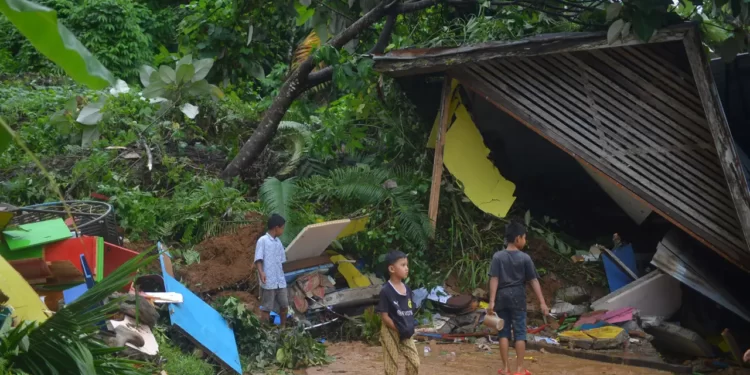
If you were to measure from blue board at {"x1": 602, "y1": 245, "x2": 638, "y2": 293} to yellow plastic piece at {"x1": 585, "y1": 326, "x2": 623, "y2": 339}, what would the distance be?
4.32 ft

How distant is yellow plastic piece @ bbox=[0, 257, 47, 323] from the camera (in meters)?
4.14

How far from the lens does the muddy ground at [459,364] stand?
24.8ft

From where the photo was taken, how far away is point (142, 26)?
19516mm

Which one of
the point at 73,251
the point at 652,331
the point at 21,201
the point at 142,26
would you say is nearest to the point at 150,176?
the point at 21,201

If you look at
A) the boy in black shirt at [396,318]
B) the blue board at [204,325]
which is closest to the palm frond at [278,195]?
the blue board at [204,325]

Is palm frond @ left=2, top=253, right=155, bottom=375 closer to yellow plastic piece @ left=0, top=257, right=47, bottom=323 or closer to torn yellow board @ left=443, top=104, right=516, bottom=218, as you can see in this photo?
yellow plastic piece @ left=0, top=257, right=47, bottom=323

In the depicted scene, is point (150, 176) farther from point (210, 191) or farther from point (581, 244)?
point (581, 244)

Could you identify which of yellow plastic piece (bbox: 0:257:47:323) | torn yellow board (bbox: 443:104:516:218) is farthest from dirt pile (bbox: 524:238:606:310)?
yellow plastic piece (bbox: 0:257:47:323)

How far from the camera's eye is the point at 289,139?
12562 mm

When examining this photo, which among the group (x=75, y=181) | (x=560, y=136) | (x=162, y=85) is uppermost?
(x=560, y=136)

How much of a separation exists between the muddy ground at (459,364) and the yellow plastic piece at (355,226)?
1.74 metres

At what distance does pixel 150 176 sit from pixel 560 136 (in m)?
5.80

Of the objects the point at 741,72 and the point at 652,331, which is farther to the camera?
the point at 741,72

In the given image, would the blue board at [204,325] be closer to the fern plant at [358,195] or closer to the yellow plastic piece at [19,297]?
the fern plant at [358,195]
